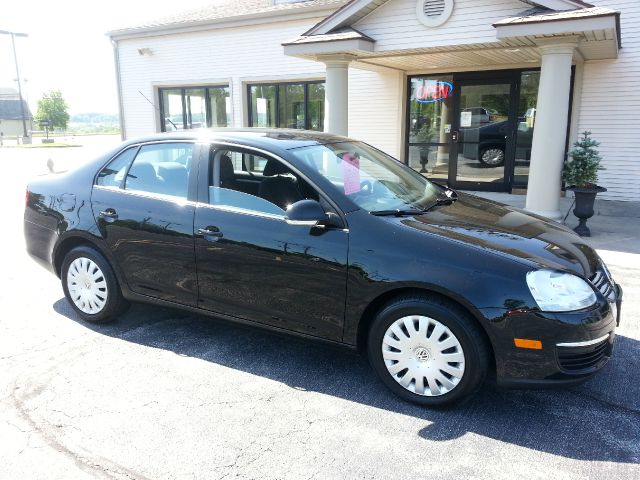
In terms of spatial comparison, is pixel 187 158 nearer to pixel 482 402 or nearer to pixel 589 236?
pixel 482 402

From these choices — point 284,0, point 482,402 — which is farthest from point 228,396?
point 284,0

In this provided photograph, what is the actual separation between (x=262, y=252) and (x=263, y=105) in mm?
11070

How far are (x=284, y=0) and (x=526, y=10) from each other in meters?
7.57

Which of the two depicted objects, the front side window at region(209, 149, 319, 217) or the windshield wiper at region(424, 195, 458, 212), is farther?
the windshield wiper at region(424, 195, 458, 212)

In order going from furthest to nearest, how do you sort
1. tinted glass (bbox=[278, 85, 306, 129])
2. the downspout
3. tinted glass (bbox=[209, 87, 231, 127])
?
the downspout
tinted glass (bbox=[209, 87, 231, 127])
tinted glass (bbox=[278, 85, 306, 129])

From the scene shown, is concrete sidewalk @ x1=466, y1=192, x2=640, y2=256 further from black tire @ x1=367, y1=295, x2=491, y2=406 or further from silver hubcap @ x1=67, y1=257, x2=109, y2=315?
silver hubcap @ x1=67, y1=257, x2=109, y2=315

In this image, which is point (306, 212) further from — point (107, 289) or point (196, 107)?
point (196, 107)

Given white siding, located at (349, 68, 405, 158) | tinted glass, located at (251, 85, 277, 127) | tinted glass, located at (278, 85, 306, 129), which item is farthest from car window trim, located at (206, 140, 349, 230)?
tinted glass, located at (251, 85, 277, 127)

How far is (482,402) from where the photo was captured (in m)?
3.18

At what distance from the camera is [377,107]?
12.1 metres

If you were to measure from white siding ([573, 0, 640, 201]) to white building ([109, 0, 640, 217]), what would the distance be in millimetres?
19

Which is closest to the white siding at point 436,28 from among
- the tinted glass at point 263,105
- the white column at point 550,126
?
the white column at point 550,126

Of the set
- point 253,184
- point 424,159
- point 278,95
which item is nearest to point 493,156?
point 424,159

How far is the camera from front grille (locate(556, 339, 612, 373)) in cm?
280
